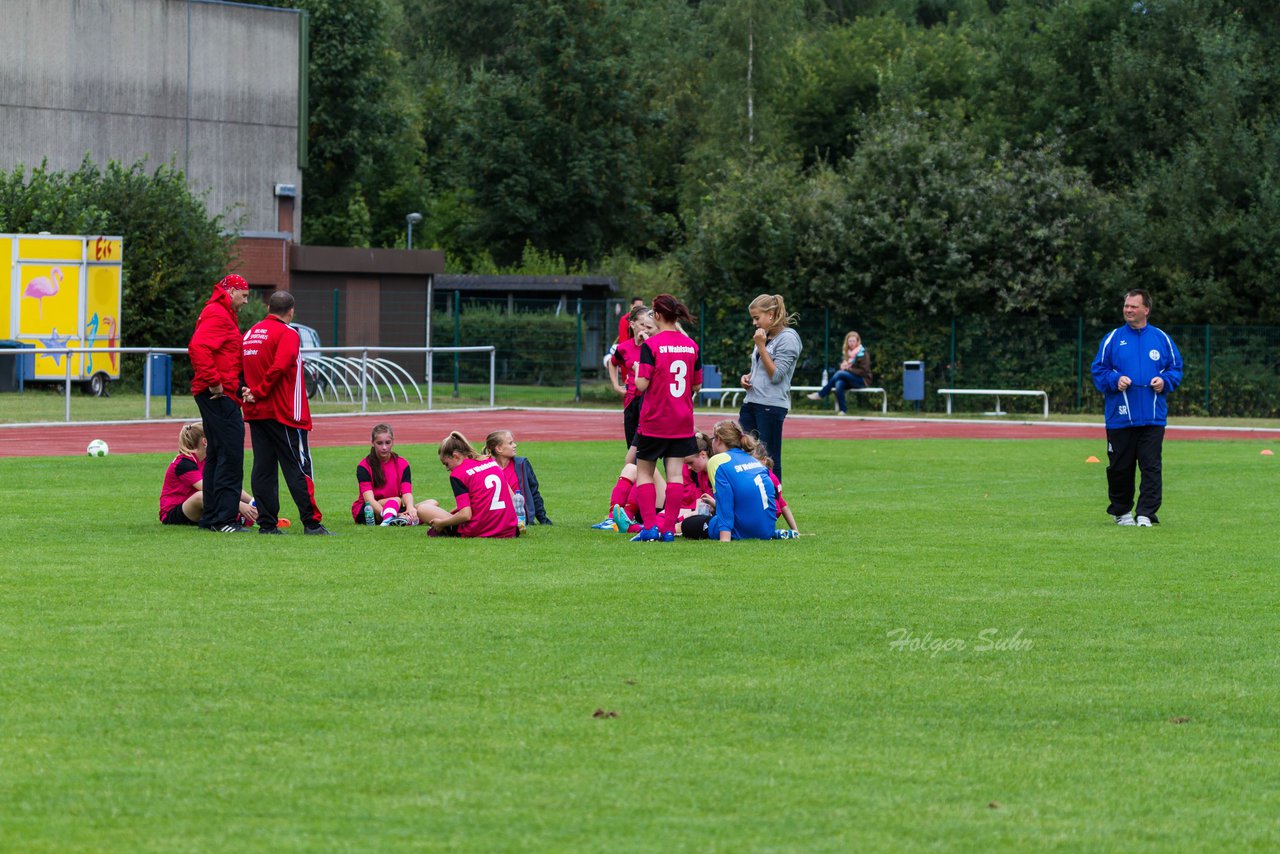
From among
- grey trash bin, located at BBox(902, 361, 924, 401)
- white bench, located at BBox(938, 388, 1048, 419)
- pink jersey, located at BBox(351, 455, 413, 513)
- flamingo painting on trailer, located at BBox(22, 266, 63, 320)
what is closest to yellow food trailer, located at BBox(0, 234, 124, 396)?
flamingo painting on trailer, located at BBox(22, 266, 63, 320)

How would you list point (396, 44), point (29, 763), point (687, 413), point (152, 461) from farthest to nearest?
point (396, 44) < point (152, 461) < point (687, 413) < point (29, 763)

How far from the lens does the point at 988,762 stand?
6.35 m

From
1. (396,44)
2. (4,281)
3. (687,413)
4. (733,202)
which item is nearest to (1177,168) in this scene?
(733,202)

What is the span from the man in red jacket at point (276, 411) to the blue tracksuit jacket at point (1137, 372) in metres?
6.64

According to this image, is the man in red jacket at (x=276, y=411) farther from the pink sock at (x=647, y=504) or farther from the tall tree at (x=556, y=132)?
the tall tree at (x=556, y=132)

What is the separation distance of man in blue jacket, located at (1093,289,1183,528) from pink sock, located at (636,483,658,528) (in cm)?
415

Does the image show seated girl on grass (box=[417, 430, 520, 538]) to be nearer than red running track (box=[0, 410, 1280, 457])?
Yes

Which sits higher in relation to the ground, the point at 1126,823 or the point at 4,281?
the point at 4,281

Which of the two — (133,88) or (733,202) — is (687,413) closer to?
(733,202)

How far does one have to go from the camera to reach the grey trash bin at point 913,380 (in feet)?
125

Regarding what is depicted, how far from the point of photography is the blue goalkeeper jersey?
13.1m

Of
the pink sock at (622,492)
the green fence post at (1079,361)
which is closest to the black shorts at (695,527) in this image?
the pink sock at (622,492)

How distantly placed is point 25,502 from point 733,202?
93.0 feet

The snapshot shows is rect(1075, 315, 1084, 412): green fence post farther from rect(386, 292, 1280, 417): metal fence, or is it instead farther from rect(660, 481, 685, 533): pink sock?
rect(660, 481, 685, 533): pink sock
